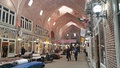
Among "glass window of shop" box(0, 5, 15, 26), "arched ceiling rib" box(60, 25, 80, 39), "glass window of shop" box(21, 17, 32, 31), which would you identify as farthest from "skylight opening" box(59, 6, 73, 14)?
"arched ceiling rib" box(60, 25, 80, 39)

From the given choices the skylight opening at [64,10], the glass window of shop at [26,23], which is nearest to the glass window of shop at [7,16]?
the glass window of shop at [26,23]

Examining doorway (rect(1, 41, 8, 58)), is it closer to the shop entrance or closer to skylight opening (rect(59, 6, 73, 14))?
the shop entrance

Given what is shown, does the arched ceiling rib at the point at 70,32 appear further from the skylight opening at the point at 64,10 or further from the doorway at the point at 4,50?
the doorway at the point at 4,50

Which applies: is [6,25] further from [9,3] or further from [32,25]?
[32,25]

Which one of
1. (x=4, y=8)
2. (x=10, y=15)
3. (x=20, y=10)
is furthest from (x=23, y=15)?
(x=4, y=8)

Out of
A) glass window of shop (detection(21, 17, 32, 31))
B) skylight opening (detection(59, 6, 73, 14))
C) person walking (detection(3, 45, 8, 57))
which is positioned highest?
skylight opening (detection(59, 6, 73, 14))

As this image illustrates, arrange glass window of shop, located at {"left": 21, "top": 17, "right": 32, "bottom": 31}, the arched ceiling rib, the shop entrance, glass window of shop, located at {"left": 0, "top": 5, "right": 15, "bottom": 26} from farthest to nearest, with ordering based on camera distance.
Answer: the arched ceiling rib < glass window of shop, located at {"left": 21, "top": 17, "right": 32, "bottom": 31} < the shop entrance < glass window of shop, located at {"left": 0, "top": 5, "right": 15, "bottom": 26}

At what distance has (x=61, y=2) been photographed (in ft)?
76.5

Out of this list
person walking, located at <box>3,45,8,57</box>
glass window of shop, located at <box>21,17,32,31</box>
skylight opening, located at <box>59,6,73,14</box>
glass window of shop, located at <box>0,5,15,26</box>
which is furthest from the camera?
skylight opening, located at <box>59,6,73,14</box>

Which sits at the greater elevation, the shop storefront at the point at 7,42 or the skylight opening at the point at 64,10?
the skylight opening at the point at 64,10

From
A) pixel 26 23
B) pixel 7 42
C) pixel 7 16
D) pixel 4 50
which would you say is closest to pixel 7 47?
pixel 7 42

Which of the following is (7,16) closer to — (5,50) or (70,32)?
(5,50)

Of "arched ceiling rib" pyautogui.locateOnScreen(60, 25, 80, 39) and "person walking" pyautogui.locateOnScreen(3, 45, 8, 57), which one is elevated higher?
"arched ceiling rib" pyautogui.locateOnScreen(60, 25, 80, 39)

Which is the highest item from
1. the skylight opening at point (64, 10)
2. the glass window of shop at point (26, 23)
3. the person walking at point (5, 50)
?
the skylight opening at point (64, 10)
